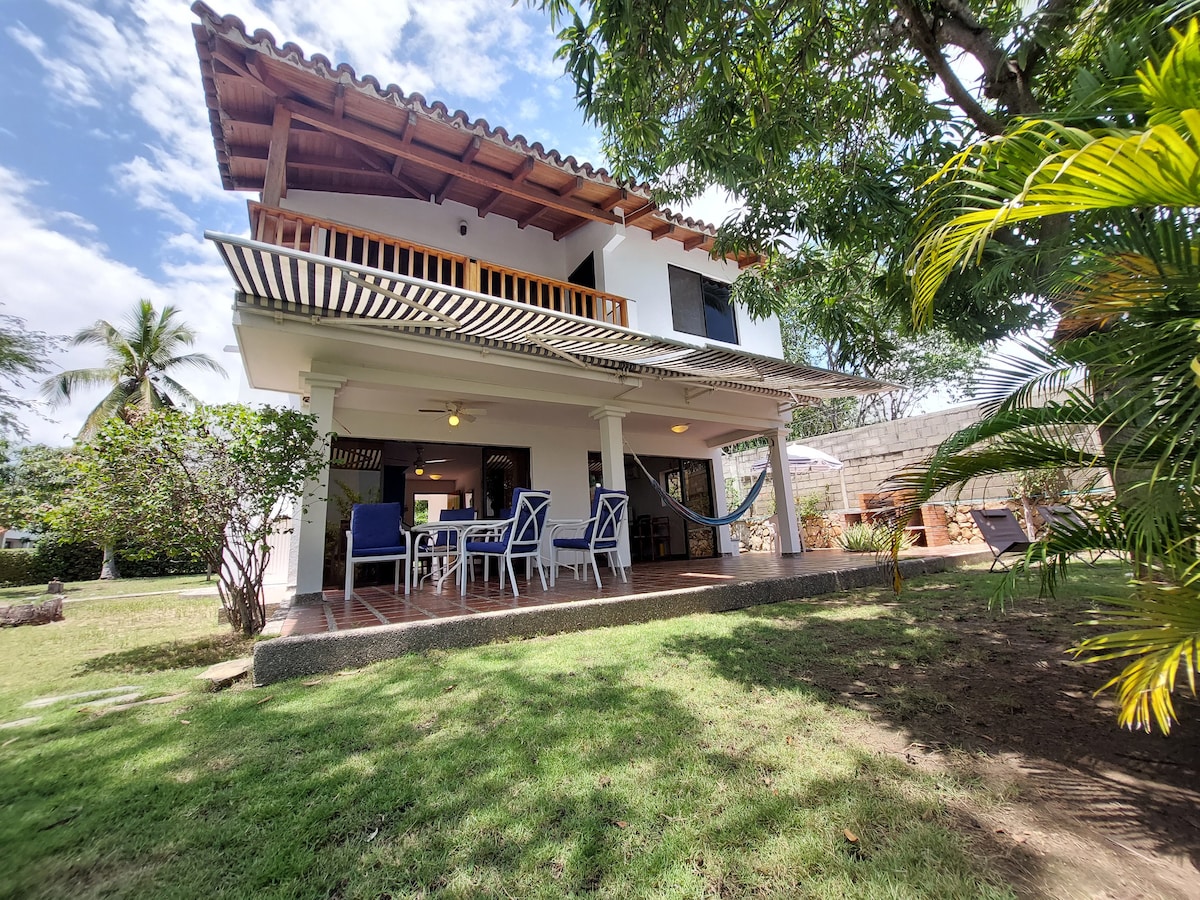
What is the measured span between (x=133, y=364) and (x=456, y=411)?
13994mm

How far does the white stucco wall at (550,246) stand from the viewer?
6121 mm

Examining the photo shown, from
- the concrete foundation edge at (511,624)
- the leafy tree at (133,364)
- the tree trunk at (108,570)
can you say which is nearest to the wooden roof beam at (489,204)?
the concrete foundation edge at (511,624)

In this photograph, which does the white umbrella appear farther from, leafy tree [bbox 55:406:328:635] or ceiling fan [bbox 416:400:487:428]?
leafy tree [bbox 55:406:328:635]

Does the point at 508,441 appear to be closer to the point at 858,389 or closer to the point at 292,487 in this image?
the point at 292,487

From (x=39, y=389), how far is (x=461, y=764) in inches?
838

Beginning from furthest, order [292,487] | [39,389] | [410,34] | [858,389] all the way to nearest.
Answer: [39,389], [858,389], [410,34], [292,487]

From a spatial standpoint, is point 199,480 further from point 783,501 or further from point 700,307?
point 783,501

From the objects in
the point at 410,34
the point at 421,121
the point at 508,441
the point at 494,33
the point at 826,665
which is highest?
the point at 410,34

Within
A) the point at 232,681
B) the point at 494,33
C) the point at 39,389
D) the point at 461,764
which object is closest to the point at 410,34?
the point at 494,33

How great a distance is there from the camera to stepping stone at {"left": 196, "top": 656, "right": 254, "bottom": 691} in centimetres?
280

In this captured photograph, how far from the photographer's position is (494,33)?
15.1 ft

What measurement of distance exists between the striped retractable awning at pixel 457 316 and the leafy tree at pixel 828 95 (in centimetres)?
151

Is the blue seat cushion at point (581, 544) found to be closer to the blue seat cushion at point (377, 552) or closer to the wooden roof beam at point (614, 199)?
the blue seat cushion at point (377, 552)

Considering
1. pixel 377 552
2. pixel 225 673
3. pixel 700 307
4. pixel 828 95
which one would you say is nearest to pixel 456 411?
pixel 377 552
